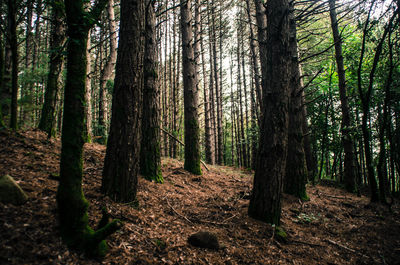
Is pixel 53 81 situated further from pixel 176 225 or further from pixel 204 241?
pixel 204 241

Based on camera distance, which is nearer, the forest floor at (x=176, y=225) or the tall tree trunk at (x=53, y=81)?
the forest floor at (x=176, y=225)

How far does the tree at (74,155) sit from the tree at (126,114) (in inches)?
45.5

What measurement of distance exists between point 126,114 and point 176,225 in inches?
82.9

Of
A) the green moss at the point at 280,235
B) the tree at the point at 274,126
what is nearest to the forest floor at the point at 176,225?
the green moss at the point at 280,235

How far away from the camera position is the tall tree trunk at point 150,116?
4.70 m

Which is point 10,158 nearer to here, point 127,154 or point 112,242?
point 127,154

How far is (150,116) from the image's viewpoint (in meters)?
4.76

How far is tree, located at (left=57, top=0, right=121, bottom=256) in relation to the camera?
202 cm

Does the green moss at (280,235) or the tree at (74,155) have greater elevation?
the tree at (74,155)

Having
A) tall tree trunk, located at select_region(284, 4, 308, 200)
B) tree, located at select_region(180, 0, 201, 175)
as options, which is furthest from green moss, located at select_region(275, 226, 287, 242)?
tree, located at select_region(180, 0, 201, 175)

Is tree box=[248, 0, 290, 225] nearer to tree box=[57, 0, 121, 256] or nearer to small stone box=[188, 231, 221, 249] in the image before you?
small stone box=[188, 231, 221, 249]

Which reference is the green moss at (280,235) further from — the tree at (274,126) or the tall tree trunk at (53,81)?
the tall tree trunk at (53,81)

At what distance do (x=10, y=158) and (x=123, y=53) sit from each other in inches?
114

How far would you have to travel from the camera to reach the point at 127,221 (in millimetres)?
2857
